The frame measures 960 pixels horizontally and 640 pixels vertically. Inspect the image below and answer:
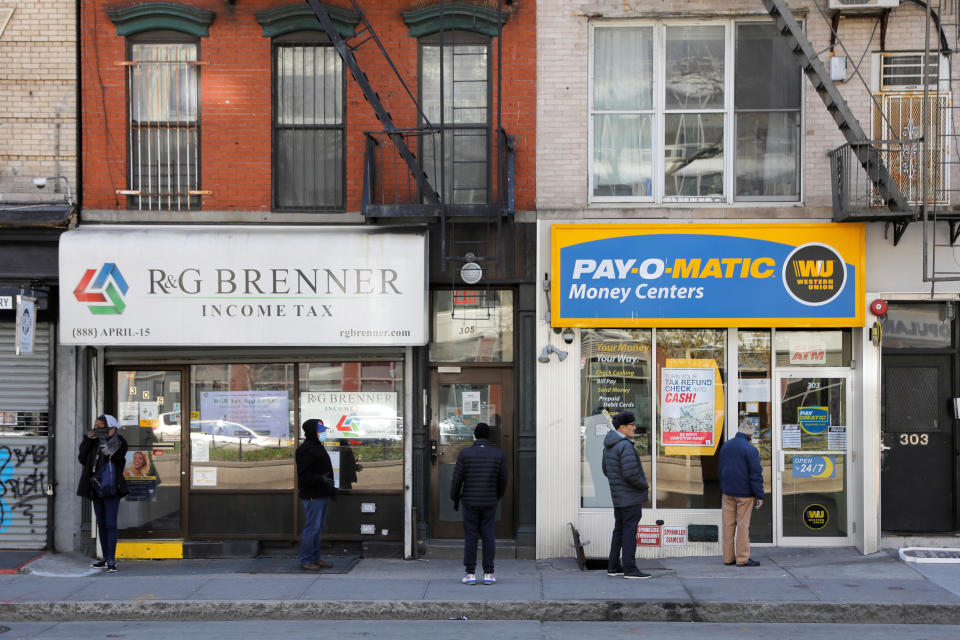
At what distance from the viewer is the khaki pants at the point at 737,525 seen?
10.6 meters

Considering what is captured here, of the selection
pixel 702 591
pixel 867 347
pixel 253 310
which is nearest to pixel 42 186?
pixel 253 310

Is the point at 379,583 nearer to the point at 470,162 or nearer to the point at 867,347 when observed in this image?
the point at 470,162

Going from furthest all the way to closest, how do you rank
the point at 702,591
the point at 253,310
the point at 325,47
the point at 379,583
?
the point at 325,47 → the point at 253,310 → the point at 379,583 → the point at 702,591

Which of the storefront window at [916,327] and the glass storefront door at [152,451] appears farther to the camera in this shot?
the glass storefront door at [152,451]

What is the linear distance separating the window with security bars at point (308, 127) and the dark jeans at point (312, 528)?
3796 millimetres

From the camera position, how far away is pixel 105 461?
10812 mm

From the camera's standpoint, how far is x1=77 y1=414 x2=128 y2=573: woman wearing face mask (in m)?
10.9

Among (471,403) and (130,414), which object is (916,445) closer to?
(471,403)

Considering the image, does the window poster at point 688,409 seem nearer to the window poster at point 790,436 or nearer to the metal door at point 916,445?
the window poster at point 790,436

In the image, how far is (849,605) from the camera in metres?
8.86

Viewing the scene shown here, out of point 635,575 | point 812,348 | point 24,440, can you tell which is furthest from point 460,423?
point 24,440

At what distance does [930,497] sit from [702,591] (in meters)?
3.81

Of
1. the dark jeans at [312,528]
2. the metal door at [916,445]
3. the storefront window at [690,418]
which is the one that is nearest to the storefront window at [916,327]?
the metal door at [916,445]

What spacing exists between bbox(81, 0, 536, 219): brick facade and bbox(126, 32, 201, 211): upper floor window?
141mm
